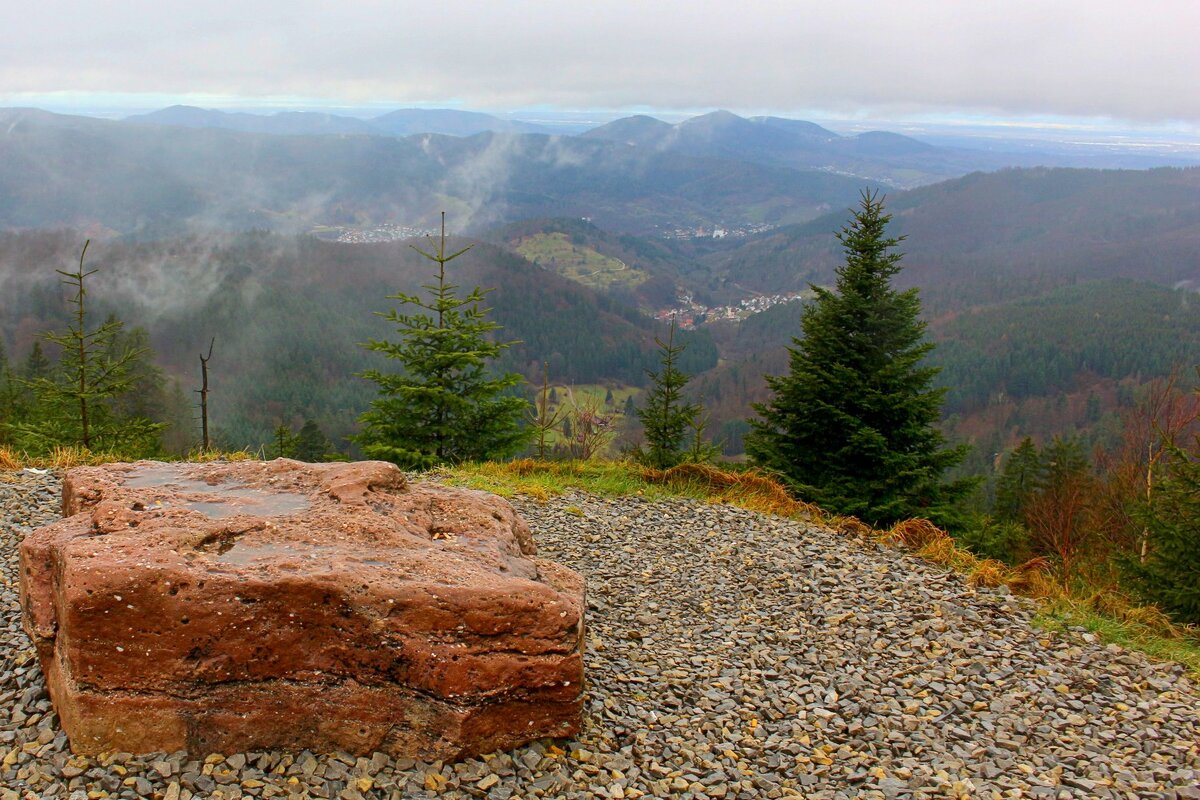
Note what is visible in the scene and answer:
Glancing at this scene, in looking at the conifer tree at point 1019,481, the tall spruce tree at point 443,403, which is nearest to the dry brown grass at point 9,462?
the tall spruce tree at point 443,403

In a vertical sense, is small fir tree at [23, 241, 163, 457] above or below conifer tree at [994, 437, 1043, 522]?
above

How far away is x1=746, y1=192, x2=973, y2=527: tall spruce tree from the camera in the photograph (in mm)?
16375

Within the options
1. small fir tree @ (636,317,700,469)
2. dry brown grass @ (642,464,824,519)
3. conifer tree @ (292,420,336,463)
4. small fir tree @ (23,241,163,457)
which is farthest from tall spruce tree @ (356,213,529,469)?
conifer tree @ (292,420,336,463)

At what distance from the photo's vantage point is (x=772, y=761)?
6562 mm

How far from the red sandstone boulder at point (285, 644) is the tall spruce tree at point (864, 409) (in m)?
10.6

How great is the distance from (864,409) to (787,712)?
10.9m

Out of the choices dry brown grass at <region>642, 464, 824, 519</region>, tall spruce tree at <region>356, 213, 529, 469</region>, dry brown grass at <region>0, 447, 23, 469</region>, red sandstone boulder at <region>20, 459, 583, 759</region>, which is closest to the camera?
red sandstone boulder at <region>20, 459, 583, 759</region>

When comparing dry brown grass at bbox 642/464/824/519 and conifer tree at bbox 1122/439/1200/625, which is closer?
conifer tree at bbox 1122/439/1200/625

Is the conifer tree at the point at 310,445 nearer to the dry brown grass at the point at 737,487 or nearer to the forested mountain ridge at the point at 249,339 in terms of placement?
the dry brown grass at the point at 737,487

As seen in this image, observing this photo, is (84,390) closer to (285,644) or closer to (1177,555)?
(285,644)

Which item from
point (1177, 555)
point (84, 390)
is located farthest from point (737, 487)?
point (84, 390)

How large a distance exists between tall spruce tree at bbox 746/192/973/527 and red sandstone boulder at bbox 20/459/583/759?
10609 millimetres

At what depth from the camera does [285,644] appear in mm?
6047

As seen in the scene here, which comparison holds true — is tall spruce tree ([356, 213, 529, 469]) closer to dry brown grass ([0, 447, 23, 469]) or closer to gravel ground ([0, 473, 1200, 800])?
dry brown grass ([0, 447, 23, 469])
